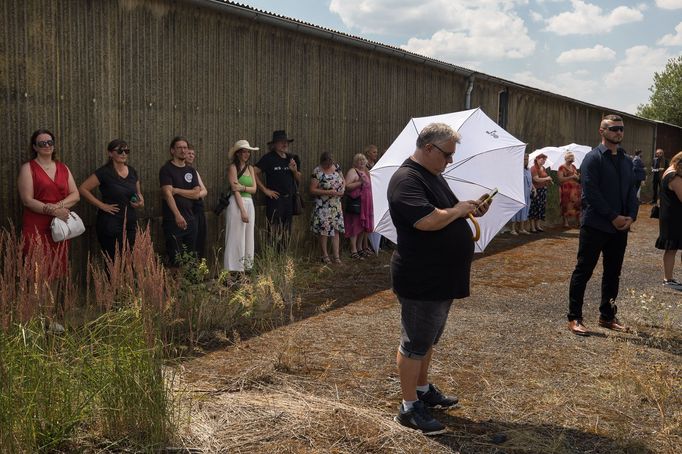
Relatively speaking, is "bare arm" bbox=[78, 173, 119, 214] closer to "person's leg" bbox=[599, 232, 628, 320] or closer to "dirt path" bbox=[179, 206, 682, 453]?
"dirt path" bbox=[179, 206, 682, 453]

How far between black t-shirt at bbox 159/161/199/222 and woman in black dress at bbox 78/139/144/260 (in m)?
0.57

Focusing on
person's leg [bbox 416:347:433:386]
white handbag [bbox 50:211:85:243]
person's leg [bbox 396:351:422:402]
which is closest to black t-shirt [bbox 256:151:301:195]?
white handbag [bbox 50:211:85:243]

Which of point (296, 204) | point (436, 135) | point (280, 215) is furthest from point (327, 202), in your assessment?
point (436, 135)

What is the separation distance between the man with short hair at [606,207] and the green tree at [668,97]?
49740mm

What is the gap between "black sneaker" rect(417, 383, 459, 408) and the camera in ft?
15.5

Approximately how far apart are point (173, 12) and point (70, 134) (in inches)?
80.0

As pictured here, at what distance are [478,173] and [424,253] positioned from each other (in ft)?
4.84

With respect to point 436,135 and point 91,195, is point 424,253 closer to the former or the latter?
point 436,135

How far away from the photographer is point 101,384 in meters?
3.72

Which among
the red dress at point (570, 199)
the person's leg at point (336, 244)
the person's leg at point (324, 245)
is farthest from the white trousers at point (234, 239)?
the red dress at point (570, 199)

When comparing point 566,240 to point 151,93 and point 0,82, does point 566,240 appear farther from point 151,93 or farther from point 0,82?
point 0,82

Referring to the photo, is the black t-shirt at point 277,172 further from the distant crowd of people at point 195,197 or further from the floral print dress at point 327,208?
the floral print dress at point 327,208

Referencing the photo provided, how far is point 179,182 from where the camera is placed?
7.86 m

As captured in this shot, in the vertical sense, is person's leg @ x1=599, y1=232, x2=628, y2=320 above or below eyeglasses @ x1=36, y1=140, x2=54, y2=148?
below
